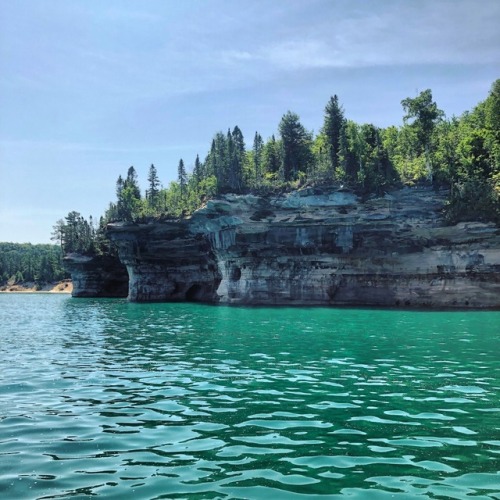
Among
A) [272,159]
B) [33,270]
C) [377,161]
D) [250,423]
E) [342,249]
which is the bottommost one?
[250,423]

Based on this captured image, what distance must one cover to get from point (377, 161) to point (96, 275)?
195 ft

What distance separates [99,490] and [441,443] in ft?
18.3

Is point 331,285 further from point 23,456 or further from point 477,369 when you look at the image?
point 23,456

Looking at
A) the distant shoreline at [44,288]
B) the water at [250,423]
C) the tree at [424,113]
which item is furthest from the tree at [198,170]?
the water at [250,423]

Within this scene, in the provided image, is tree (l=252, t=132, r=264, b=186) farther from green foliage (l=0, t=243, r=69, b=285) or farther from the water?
green foliage (l=0, t=243, r=69, b=285)

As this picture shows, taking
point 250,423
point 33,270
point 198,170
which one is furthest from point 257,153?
point 33,270

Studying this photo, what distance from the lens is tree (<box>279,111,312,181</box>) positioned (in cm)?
7712

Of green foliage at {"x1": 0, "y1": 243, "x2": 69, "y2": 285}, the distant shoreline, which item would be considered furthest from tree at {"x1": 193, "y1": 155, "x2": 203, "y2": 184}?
green foliage at {"x1": 0, "y1": 243, "x2": 69, "y2": 285}

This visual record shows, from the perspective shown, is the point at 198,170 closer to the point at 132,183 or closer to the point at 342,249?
the point at 132,183

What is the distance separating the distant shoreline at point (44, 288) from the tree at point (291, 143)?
292ft

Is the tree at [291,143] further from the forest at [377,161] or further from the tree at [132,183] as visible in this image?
the tree at [132,183]

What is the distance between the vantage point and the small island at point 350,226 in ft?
172

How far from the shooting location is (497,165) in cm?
5372

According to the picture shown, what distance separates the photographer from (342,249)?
58.1 metres
